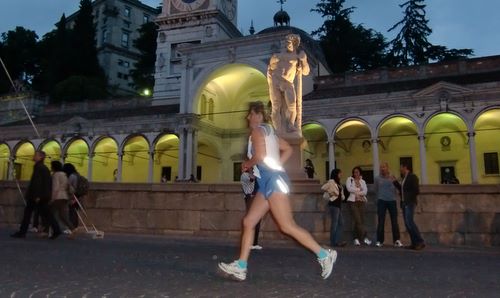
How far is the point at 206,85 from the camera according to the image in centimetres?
2984

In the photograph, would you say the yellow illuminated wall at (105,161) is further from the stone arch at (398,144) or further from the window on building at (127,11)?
the window on building at (127,11)

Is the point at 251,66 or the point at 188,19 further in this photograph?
the point at 188,19

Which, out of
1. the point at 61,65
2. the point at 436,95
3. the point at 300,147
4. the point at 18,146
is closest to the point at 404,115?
the point at 436,95

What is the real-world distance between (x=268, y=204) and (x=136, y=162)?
30936 mm

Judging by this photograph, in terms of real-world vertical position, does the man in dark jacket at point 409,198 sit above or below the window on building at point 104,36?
below

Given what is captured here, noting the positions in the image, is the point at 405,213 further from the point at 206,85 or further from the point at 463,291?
the point at 206,85

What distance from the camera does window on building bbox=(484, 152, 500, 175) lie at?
25547 millimetres

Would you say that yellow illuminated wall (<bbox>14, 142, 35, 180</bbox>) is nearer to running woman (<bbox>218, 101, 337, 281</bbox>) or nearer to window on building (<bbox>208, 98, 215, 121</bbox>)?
window on building (<bbox>208, 98, 215, 121</bbox>)

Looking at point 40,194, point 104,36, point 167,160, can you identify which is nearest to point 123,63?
point 104,36

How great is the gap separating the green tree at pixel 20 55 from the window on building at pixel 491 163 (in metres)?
54.5

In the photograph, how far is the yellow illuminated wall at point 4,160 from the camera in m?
34.1

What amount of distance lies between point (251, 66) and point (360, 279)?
2444cm

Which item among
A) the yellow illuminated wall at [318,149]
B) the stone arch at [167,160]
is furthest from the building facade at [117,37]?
the yellow illuminated wall at [318,149]

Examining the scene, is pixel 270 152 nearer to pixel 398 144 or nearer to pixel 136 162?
pixel 398 144
